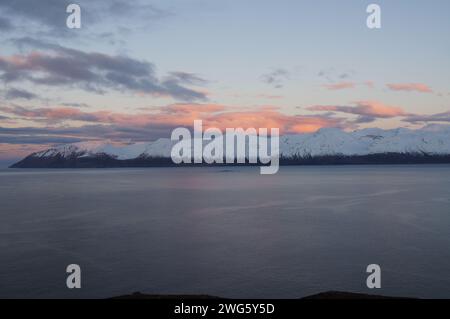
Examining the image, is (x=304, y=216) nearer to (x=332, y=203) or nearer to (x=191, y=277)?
(x=332, y=203)

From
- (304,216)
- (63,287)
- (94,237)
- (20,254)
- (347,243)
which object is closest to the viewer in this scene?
(63,287)

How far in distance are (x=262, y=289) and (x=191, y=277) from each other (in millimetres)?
4708

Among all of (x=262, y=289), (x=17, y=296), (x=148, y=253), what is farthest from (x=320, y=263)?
(x=17, y=296)

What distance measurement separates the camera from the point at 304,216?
47.8m

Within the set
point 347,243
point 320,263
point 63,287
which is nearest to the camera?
point 63,287
